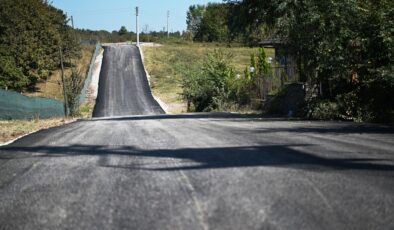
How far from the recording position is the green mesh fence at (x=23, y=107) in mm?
29109

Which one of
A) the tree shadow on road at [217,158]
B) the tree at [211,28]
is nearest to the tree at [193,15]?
the tree at [211,28]

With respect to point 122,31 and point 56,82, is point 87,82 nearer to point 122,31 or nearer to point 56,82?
point 56,82

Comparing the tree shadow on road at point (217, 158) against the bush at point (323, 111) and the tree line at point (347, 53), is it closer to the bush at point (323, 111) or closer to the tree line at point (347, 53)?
the tree line at point (347, 53)

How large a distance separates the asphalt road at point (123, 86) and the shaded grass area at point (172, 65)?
141 cm

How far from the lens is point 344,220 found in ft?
17.8

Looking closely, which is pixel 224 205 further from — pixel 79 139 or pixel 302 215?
pixel 79 139

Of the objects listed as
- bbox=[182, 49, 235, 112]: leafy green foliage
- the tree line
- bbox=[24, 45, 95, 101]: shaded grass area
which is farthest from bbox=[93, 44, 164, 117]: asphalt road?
the tree line

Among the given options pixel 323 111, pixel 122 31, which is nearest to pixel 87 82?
pixel 323 111

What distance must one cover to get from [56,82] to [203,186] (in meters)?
64.8

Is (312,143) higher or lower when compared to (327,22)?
lower

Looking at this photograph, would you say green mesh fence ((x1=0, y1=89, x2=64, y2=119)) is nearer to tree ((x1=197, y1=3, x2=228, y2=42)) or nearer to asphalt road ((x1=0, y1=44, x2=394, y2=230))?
asphalt road ((x1=0, y1=44, x2=394, y2=230))

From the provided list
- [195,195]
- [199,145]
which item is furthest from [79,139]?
[195,195]

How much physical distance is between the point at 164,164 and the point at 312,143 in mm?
4081

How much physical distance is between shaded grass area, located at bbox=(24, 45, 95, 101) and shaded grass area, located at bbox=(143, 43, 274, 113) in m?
8.80
